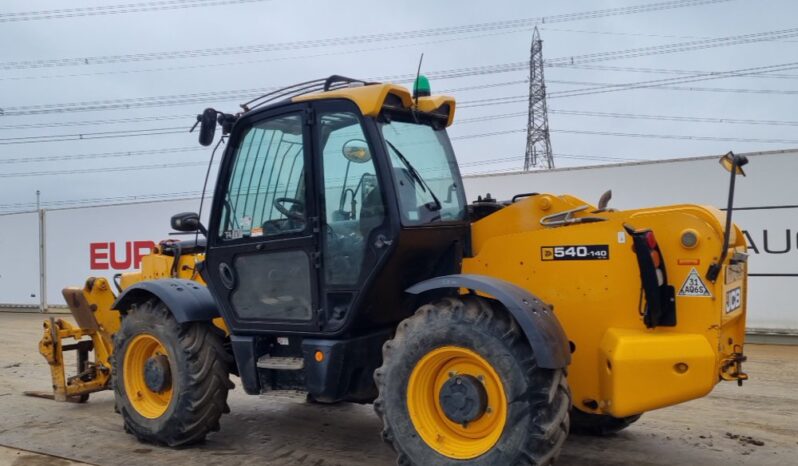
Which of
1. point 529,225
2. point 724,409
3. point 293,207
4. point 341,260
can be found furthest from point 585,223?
point 724,409

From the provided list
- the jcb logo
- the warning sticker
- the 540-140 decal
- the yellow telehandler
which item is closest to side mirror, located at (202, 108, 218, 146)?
the yellow telehandler

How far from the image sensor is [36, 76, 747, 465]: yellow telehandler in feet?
12.2

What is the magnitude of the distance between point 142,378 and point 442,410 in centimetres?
264

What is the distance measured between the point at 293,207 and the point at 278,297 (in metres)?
0.61

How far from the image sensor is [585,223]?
4234 mm

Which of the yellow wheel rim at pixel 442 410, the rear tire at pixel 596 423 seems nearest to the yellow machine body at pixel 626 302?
the yellow wheel rim at pixel 442 410

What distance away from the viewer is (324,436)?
17.8 ft

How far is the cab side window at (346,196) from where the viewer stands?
433cm

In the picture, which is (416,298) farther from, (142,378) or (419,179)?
(142,378)

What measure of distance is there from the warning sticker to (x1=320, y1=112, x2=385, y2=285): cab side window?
1775mm

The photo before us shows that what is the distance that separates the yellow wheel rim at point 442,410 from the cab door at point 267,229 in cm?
91

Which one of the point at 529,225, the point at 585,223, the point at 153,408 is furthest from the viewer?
the point at 153,408

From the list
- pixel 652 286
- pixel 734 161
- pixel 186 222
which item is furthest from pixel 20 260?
pixel 734 161

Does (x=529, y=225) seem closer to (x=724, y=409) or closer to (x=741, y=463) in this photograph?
(x=741, y=463)
